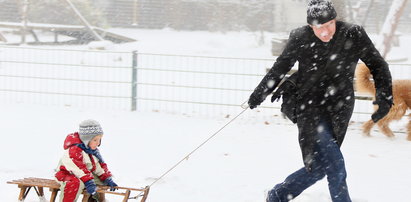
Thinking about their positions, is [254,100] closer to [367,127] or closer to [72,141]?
[72,141]

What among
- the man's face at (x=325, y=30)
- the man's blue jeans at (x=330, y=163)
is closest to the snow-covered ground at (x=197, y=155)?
the man's blue jeans at (x=330, y=163)

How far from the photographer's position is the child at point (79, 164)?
169 inches

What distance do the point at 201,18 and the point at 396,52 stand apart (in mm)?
6628

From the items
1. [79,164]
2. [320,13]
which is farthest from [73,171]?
[320,13]

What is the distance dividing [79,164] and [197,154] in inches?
106

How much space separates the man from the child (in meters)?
1.40

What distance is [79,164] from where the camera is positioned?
4.32 meters

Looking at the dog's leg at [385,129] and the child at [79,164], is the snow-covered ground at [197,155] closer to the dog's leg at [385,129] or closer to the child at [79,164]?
the dog's leg at [385,129]

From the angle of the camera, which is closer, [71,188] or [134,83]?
[71,188]

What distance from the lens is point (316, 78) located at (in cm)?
388

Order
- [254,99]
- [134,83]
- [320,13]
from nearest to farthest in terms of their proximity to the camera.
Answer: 1. [320,13]
2. [254,99]
3. [134,83]

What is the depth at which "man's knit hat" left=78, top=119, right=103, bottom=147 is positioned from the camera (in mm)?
4332

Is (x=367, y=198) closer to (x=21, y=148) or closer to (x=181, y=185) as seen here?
(x=181, y=185)

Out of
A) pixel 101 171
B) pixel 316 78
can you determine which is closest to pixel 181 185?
pixel 101 171
